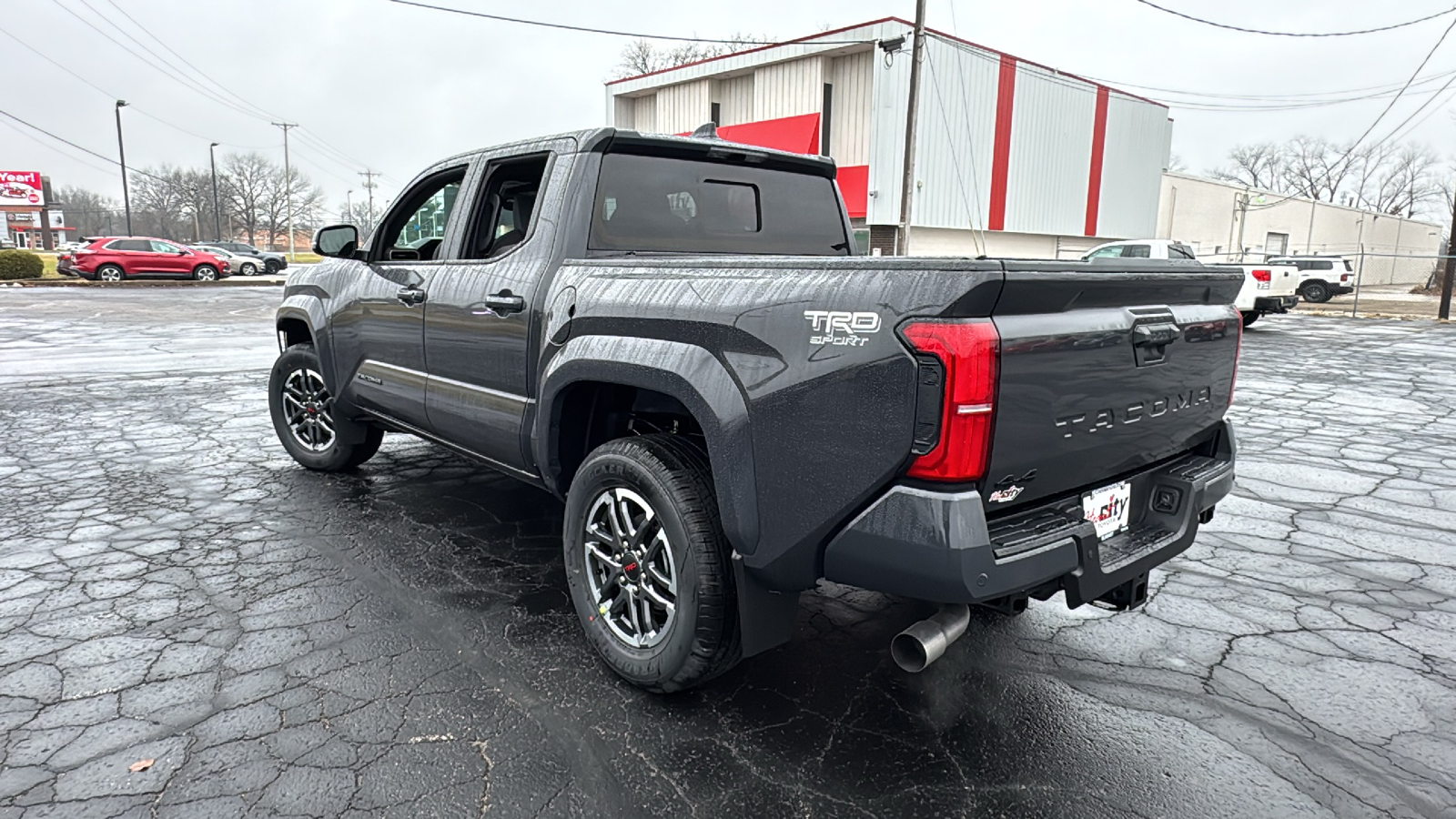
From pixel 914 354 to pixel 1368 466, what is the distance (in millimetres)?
6129

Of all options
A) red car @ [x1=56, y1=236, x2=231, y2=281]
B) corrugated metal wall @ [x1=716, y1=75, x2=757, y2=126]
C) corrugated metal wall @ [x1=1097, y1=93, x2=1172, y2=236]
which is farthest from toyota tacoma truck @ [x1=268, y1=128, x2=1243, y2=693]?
red car @ [x1=56, y1=236, x2=231, y2=281]

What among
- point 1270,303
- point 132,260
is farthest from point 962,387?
point 132,260

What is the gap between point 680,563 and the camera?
9.21 ft

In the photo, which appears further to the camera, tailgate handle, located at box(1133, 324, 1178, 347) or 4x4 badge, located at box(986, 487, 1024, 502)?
tailgate handle, located at box(1133, 324, 1178, 347)

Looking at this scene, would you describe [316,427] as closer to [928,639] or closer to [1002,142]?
[928,639]

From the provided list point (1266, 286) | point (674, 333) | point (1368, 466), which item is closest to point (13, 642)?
point (674, 333)

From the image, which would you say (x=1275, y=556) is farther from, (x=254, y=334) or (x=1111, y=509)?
(x=254, y=334)

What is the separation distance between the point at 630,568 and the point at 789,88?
24054 mm

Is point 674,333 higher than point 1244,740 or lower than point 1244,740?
higher

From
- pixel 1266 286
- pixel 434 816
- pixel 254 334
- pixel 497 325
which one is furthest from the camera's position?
pixel 1266 286

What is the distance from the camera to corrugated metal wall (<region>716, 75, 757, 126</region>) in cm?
2648

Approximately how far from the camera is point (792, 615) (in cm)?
282

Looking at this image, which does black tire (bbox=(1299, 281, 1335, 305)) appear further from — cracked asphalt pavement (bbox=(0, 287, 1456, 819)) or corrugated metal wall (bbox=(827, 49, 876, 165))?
cracked asphalt pavement (bbox=(0, 287, 1456, 819))

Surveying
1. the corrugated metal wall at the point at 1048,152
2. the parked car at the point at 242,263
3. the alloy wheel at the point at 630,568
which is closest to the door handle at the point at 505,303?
the alloy wheel at the point at 630,568
